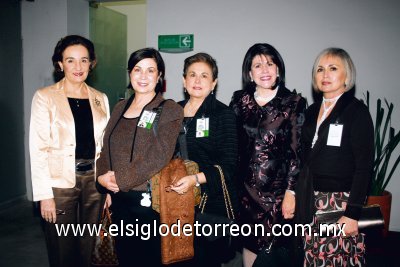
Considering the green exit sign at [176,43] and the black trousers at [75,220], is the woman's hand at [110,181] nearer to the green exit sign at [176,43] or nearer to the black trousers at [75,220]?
the black trousers at [75,220]

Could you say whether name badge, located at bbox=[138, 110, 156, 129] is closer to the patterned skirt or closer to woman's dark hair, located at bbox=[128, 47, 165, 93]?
woman's dark hair, located at bbox=[128, 47, 165, 93]

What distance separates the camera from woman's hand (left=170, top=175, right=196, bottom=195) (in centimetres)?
175

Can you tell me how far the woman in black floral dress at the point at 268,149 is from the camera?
6.75 ft

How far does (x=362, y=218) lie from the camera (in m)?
1.89

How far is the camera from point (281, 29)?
408 centimetres

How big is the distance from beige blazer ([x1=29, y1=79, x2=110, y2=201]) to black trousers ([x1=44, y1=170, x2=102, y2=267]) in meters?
0.07

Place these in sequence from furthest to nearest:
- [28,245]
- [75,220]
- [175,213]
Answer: [28,245] → [75,220] → [175,213]

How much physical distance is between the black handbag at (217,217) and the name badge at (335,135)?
69 centimetres

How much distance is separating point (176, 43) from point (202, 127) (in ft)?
8.99

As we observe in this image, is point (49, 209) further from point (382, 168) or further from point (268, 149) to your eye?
point (382, 168)

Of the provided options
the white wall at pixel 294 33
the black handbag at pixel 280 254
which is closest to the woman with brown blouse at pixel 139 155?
the black handbag at pixel 280 254

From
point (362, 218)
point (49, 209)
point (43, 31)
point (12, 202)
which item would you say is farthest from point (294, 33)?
point (12, 202)

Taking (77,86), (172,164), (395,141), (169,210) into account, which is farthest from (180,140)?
(395,141)

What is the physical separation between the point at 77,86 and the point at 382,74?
3.49 m
